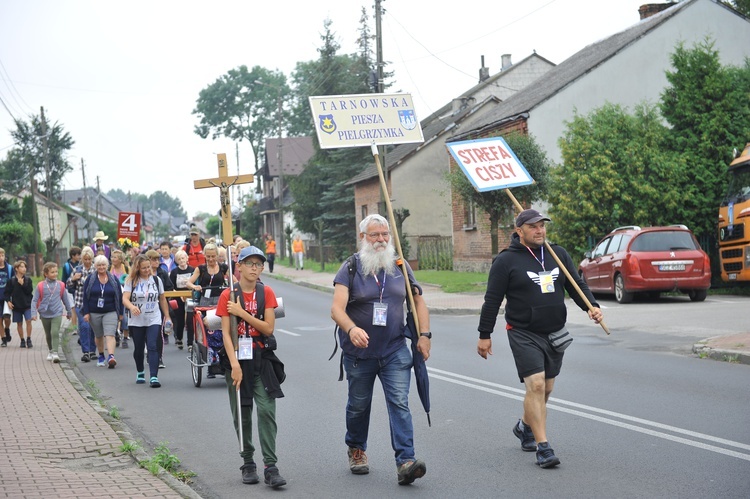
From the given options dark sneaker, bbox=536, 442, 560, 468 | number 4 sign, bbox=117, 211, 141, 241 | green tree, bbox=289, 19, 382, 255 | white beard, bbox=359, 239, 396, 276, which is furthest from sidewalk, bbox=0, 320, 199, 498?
green tree, bbox=289, 19, 382, 255

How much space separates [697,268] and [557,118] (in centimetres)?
1175

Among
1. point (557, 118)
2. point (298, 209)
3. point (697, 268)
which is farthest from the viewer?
point (298, 209)

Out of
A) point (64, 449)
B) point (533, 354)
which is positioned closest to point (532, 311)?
point (533, 354)

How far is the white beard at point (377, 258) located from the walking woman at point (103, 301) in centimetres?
789

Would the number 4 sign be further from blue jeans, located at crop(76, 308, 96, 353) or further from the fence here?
blue jeans, located at crop(76, 308, 96, 353)

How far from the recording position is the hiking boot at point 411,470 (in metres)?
6.21

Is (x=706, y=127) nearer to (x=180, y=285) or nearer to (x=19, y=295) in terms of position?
(x=180, y=285)

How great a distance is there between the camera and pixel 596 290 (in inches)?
873

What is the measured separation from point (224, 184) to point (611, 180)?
59.0 feet

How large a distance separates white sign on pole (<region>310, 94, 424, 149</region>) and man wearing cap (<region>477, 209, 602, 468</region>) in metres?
2.03

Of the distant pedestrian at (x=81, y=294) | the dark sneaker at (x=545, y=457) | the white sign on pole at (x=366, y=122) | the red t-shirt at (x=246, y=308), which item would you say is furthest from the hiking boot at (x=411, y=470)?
the distant pedestrian at (x=81, y=294)

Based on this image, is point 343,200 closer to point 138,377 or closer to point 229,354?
point 138,377

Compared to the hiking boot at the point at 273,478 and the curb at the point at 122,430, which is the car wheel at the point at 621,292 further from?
the hiking boot at the point at 273,478

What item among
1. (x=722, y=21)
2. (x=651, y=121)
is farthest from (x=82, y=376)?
(x=722, y=21)
